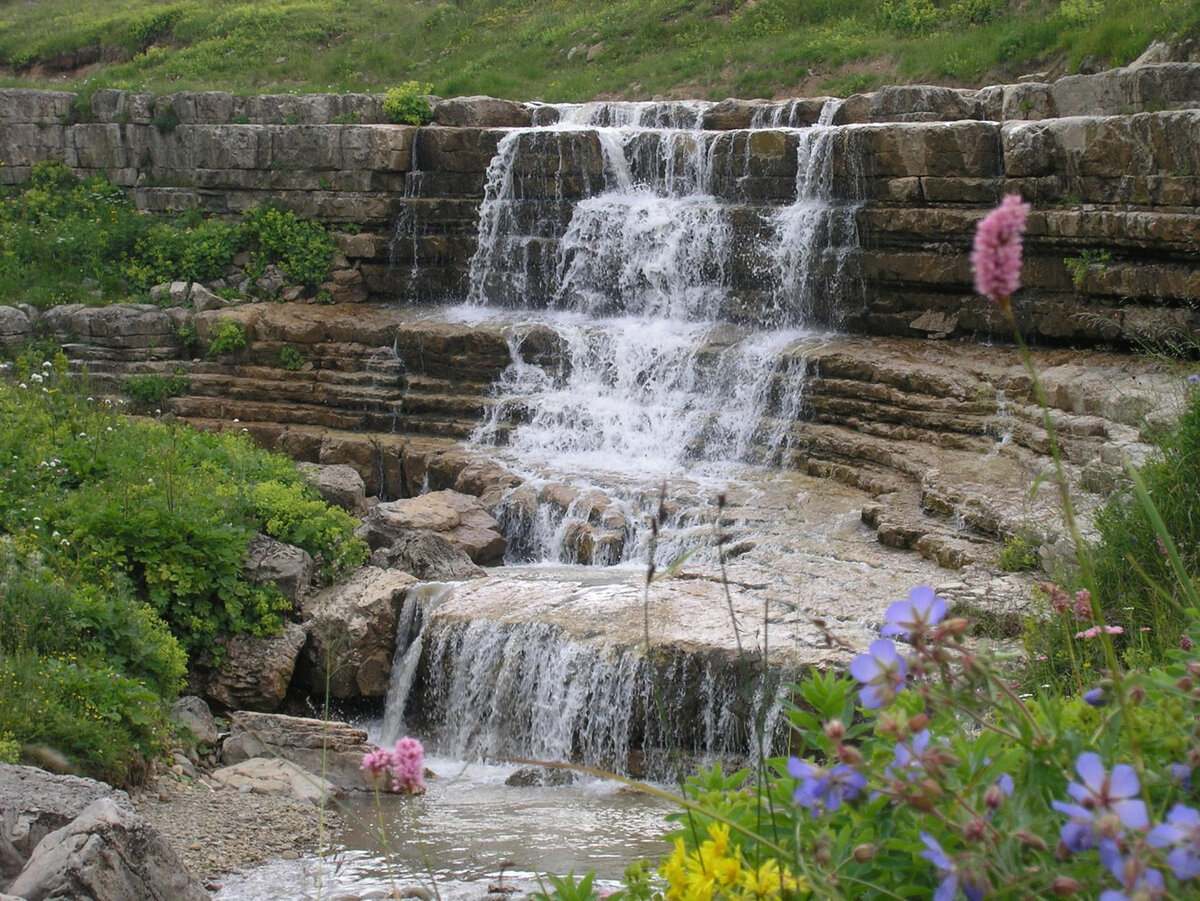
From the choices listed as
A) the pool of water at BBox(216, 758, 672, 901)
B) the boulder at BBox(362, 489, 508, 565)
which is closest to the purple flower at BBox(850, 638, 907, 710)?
the pool of water at BBox(216, 758, 672, 901)

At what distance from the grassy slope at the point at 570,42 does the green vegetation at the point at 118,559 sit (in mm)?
10297

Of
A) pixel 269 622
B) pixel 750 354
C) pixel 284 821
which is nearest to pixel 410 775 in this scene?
pixel 284 821

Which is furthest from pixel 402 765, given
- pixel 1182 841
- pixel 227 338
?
pixel 227 338

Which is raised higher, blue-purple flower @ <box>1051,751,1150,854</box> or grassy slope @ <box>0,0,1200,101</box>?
grassy slope @ <box>0,0,1200,101</box>

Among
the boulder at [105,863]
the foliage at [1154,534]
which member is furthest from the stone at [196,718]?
the foliage at [1154,534]

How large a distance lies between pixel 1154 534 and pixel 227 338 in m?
11.3

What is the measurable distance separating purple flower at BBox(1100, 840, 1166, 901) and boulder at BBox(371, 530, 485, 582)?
329 inches

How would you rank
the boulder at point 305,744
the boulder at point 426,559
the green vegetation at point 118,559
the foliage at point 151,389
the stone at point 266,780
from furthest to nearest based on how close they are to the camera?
the foliage at point 151,389, the boulder at point 426,559, the boulder at point 305,744, the stone at point 266,780, the green vegetation at point 118,559

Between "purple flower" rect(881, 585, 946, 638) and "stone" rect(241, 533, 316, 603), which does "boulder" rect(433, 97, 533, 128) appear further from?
"purple flower" rect(881, 585, 946, 638)

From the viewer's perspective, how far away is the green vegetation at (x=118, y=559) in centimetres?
621

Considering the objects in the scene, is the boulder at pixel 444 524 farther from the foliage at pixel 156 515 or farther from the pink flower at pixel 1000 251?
the pink flower at pixel 1000 251

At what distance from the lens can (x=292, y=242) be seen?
612 inches

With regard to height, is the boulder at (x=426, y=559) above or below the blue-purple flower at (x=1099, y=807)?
below

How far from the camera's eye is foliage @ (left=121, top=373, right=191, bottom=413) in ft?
46.4
